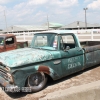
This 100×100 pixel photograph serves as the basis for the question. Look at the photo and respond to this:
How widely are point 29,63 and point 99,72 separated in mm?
3194

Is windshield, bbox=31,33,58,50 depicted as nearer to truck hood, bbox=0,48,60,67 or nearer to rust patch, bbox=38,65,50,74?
truck hood, bbox=0,48,60,67

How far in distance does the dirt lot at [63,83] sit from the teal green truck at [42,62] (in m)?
0.22

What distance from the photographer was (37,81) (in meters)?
4.77

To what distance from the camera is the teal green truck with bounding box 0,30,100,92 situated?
4.23m

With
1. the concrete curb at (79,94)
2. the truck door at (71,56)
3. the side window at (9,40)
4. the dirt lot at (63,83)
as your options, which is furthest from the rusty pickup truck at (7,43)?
the concrete curb at (79,94)

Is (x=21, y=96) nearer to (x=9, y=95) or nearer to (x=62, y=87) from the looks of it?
(x=9, y=95)

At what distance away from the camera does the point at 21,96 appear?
14.7ft

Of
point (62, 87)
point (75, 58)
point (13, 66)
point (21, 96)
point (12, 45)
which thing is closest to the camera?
point (13, 66)

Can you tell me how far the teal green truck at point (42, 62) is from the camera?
13.9ft

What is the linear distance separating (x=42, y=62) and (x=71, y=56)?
1230 millimetres

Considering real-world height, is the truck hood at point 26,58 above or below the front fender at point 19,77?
above

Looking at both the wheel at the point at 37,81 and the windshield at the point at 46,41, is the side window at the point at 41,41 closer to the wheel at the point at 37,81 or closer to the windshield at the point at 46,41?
the windshield at the point at 46,41

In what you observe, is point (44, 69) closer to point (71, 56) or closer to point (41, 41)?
point (71, 56)

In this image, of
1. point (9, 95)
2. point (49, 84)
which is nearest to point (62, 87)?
point (49, 84)
